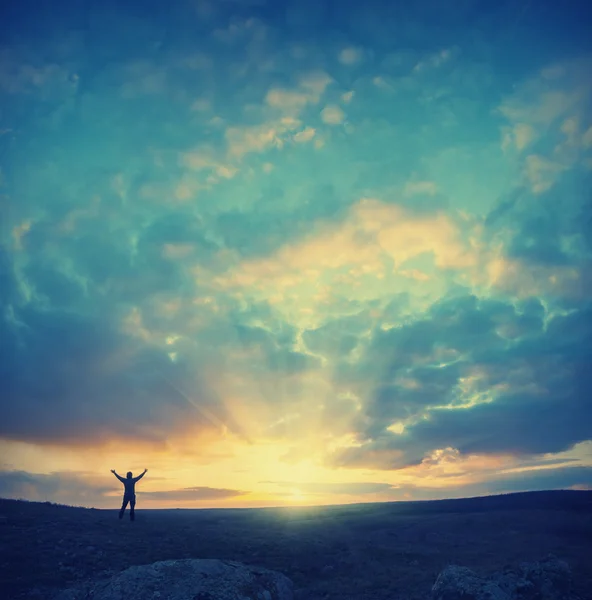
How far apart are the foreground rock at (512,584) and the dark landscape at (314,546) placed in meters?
1.01

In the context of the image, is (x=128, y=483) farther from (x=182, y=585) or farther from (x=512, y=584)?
(x=512, y=584)

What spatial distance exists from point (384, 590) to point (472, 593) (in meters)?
4.41

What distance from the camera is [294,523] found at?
35312mm

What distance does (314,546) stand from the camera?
88.3ft

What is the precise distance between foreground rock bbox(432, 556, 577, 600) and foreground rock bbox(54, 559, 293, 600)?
708 centimetres

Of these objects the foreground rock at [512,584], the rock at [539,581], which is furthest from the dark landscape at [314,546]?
the foreground rock at [512,584]

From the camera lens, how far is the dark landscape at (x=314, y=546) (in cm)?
2069

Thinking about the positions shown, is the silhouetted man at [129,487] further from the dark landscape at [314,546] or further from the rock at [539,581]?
the rock at [539,581]

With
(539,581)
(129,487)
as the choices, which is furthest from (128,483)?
(539,581)

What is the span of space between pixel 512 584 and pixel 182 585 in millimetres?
13971

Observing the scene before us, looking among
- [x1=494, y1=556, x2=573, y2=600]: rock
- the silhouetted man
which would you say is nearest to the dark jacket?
the silhouetted man

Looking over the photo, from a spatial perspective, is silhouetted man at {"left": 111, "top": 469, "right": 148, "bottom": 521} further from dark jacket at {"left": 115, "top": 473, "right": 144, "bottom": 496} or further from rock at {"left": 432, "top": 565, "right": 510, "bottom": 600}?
rock at {"left": 432, "top": 565, "right": 510, "bottom": 600}

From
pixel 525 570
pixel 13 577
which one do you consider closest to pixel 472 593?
pixel 525 570

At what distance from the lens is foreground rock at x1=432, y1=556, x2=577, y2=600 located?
1864cm
